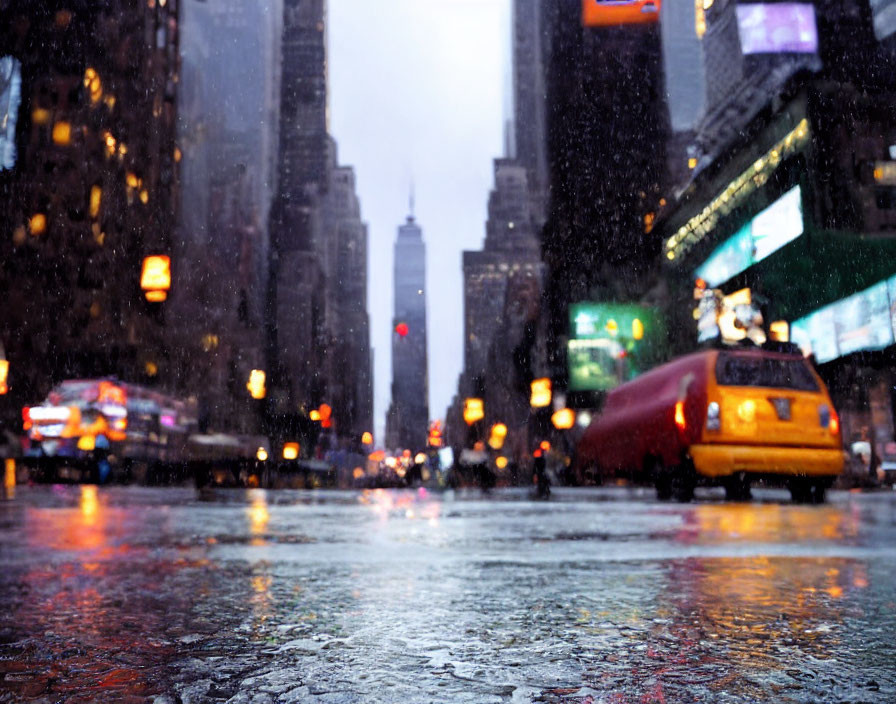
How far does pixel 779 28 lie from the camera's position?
46219 mm

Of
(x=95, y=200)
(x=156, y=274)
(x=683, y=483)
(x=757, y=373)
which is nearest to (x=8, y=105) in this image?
(x=95, y=200)

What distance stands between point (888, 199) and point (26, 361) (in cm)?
5148

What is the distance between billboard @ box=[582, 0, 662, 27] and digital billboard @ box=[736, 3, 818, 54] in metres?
31.8

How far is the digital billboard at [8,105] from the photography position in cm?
4888

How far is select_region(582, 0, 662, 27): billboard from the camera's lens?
77000mm

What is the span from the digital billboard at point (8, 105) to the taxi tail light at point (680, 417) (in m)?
47.6

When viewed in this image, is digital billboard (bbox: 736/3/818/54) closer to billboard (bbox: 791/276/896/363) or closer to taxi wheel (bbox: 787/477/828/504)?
billboard (bbox: 791/276/896/363)

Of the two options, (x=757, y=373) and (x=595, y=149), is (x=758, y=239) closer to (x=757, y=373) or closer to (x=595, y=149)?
(x=757, y=373)

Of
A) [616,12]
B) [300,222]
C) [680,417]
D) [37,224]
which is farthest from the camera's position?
[300,222]

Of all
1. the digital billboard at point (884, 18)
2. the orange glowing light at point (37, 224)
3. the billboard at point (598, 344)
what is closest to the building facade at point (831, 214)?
the digital billboard at point (884, 18)

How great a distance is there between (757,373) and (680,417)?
1.17 m

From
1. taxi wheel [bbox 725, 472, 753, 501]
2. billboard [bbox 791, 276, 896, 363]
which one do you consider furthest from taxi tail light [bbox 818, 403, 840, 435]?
billboard [bbox 791, 276, 896, 363]

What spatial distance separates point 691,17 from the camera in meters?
132

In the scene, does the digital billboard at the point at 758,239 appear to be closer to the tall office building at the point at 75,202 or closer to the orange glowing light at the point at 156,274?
the orange glowing light at the point at 156,274
